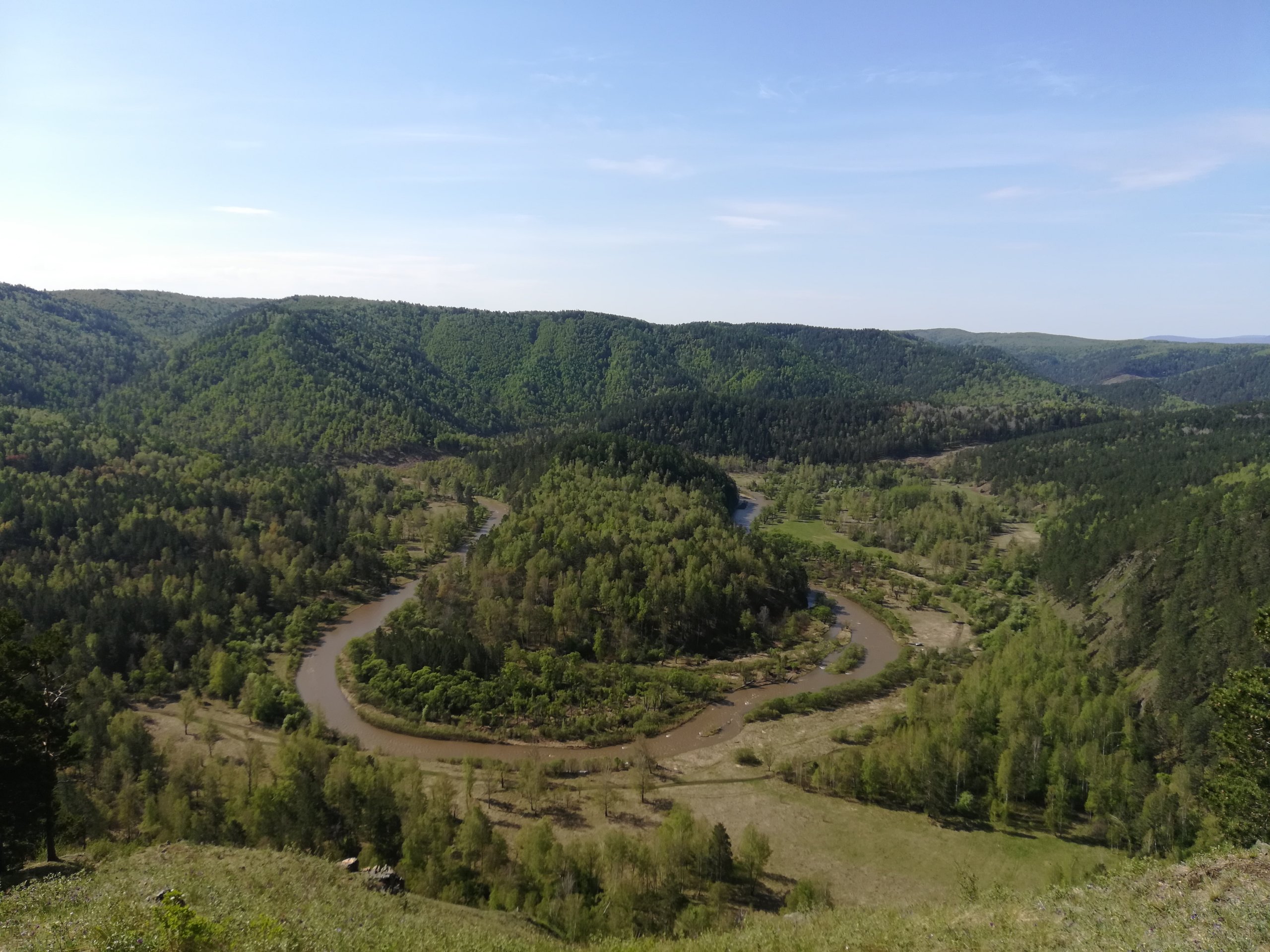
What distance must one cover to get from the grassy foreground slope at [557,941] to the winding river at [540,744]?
43312 mm

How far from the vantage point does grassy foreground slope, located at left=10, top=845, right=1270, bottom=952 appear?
77.3 feet

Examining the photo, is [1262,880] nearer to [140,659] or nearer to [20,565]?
[140,659]

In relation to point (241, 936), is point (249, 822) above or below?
below

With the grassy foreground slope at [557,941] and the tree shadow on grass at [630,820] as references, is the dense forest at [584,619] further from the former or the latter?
the grassy foreground slope at [557,941]

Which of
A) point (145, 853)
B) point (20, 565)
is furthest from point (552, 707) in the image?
point (20, 565)

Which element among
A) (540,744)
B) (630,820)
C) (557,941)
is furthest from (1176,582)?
(557,941)

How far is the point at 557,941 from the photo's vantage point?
37688 mm

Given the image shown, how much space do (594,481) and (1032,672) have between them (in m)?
102

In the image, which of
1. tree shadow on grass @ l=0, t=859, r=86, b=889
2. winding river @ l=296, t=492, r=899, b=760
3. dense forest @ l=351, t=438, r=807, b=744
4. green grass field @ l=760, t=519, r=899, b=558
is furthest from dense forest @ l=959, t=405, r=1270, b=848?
tree shadow on grass @ l=0, t=859, r=86, b=889

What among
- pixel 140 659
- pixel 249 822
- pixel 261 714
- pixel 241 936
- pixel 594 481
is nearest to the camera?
pixel 241 936

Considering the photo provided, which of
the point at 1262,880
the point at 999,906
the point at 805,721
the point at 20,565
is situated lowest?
the point at 805,721

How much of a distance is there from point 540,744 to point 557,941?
44287mm

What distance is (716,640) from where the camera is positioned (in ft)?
359

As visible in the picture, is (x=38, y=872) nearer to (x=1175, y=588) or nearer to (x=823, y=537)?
(x=1175, y=588)
